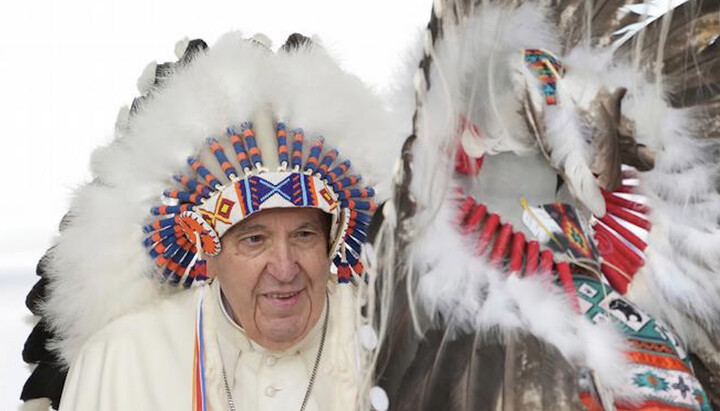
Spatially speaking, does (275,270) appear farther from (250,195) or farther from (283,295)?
(250,195)

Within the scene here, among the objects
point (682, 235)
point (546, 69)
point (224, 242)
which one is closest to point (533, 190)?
point (546, 69)

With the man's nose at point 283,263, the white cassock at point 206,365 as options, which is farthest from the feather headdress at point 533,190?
the white cassock at point 206,365

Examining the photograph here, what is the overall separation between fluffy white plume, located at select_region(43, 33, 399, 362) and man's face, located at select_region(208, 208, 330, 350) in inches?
9.3

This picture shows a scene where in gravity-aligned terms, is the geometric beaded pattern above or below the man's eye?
above

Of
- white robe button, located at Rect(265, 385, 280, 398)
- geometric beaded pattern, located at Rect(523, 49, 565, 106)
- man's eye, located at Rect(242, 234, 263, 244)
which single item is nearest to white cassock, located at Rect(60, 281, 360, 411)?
white robe button, located at Rect(265, 385, 280, 398)

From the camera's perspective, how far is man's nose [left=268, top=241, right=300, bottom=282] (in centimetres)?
279

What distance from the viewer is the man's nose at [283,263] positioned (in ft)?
9.15

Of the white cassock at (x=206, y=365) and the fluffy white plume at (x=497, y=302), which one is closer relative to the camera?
the fluffy white plume at (x=497, y=302)

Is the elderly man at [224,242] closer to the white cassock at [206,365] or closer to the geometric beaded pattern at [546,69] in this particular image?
the white cassock at [206,365]

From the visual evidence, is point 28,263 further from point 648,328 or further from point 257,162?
point 648,328

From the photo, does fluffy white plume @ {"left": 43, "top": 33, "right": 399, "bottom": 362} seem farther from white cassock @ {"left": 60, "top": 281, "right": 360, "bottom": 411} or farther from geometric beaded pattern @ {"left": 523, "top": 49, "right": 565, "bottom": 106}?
geometric beaded pattern @ {"left": 523, "top": 49, "right": 565, "bottom": 106}

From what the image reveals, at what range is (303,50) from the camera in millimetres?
2986

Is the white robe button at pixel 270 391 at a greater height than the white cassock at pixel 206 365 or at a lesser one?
lesser

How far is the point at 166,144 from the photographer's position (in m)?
2.87
